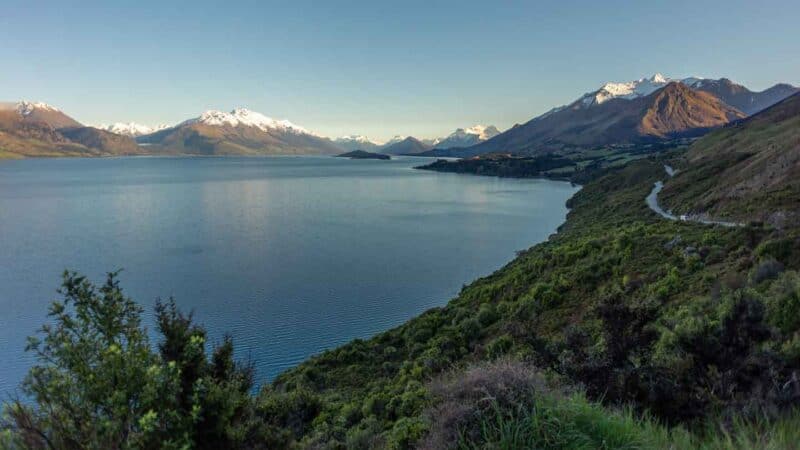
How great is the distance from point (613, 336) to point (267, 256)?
48027 millimetres

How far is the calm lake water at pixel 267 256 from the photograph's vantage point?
33.7 metres

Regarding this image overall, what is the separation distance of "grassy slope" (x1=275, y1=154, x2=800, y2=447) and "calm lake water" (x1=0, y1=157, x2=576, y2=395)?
596 centimetres

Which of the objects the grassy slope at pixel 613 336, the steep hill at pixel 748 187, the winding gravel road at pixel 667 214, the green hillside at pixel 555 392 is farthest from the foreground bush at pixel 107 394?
the winding gravel road at pixel 667 214

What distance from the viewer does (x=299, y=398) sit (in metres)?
18.4

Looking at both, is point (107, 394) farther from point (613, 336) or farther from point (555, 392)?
point (613, 336)

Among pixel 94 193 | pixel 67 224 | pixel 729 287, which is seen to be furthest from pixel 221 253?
pixel 94 193

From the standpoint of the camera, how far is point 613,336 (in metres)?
9.09

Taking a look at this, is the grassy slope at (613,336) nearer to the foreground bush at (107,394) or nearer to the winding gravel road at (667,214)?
the winding gravel road at (667,214)

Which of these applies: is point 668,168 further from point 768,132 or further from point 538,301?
point 538,301

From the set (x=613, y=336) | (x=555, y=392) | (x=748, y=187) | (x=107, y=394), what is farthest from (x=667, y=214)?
(x=107, y=394)

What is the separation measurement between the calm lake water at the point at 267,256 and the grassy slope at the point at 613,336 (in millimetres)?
5964

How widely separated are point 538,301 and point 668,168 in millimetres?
85904

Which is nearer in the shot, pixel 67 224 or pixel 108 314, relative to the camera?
pixel 108 314

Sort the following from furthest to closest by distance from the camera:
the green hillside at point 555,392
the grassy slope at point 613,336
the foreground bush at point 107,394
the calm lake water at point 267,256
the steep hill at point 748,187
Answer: the calm lake water at point 267,256 → the steep hill at point 748,187 → the grassy slope at point 613,336 → the green hillside at point 555,392 → the foreground bush at point 107,394
